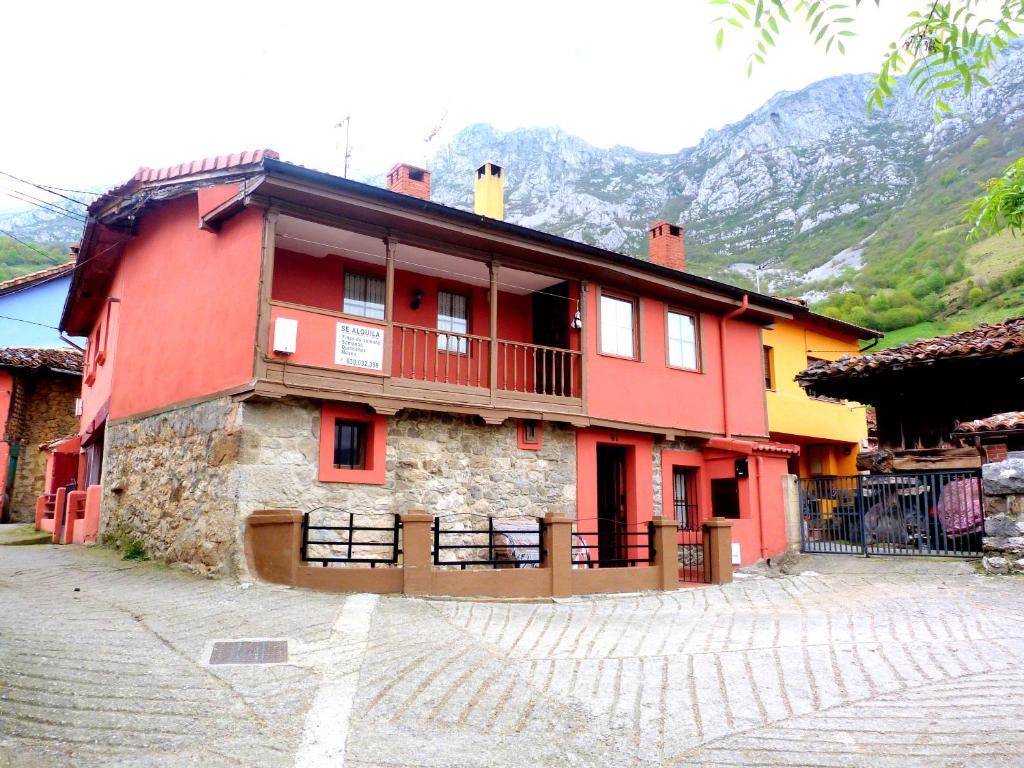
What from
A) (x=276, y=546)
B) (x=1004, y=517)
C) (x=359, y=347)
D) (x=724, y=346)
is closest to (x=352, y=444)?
(x=359, y=347)

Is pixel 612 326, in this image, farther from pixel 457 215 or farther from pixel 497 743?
pixel 497 743

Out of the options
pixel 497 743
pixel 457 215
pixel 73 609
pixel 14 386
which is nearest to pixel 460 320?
pixel 457 215

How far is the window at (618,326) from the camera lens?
1336cm

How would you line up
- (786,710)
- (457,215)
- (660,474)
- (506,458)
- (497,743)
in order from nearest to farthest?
(497,743) → (786,710) → (457,215) → (506,458) → (660,474)

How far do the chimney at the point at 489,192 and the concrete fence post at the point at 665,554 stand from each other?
22.5 ft

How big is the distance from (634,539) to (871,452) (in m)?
5.91

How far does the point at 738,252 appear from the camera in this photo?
73562 millimetres

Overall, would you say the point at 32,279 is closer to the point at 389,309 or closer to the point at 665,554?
the point at 389,309

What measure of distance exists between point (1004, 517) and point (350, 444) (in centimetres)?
924

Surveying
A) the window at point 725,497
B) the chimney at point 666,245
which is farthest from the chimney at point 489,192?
the window at point 725,497

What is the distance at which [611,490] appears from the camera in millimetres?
13711

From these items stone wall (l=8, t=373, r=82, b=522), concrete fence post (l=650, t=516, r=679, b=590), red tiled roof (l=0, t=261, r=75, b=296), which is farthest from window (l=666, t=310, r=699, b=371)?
red tiled roof (l=0, t=261, r=75, b=296)

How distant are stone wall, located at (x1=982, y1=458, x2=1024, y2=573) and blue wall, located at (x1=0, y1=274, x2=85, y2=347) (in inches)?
1006

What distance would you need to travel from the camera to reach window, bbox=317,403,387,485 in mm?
10078
